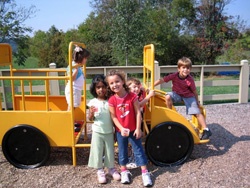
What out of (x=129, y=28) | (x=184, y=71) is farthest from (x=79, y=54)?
(x=129, y=28)

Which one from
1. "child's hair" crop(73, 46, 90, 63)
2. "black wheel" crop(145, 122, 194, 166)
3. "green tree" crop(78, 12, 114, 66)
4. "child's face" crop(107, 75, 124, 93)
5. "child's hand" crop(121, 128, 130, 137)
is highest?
"green tree" crop(78, 12, 114, 66)

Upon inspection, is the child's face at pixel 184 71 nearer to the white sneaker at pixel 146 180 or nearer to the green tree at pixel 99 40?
the white sneaker at pixel 146 180

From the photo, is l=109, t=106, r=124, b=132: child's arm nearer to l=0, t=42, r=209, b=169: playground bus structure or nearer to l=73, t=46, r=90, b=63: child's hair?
l=0, t=42, r=209, b=169: playground bus structure

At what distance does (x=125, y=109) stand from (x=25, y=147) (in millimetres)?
1453

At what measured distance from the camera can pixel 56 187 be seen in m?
3.03

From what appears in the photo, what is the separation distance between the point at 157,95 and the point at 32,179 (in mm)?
2215

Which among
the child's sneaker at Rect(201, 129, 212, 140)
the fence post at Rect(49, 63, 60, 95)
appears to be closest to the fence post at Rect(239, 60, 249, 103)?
the child's sneaker at Rect(201, 129, 212, 140)

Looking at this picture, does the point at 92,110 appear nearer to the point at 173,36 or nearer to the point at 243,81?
the point at 243,81

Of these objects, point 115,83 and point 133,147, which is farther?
point 133,147

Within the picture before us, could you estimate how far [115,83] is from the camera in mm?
2971

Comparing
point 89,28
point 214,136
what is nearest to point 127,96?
point 214,136

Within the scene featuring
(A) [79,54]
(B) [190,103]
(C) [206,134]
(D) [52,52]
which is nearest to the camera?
(A) [79,54]

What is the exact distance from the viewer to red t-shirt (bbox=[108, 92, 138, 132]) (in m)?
3.04

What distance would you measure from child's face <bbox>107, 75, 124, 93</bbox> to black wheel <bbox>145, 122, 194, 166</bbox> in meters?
0.82
